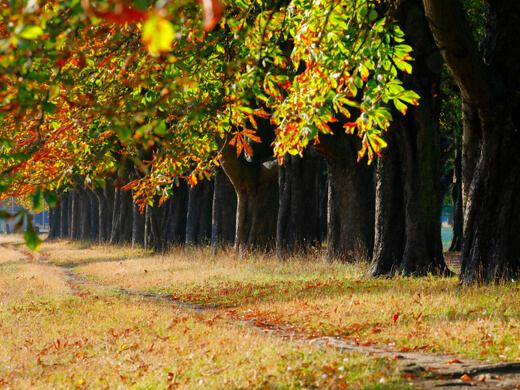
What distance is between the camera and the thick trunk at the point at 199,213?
34.5 metres

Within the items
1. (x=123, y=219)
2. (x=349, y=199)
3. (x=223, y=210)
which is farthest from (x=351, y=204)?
(x=123, y=219)

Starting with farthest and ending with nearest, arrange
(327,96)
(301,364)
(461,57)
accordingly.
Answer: (461,57) → (327,96) → (301,364)

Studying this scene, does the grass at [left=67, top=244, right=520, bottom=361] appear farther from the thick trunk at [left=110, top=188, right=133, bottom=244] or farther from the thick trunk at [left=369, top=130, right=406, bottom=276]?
the thick trunk at [left=110, top=188, right=133, bottom=244]

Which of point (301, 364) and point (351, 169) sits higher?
point (351, 169)

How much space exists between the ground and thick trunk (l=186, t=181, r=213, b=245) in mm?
13120

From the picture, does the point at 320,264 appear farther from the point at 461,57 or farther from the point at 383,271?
the point at 461,57

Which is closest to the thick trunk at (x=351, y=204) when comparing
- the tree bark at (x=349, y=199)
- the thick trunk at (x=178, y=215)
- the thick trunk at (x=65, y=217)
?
the tree bark at (x=349, y=199)

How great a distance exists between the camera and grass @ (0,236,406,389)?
347 inches

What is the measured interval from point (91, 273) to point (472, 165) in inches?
612

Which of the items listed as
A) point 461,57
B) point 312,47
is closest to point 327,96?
point 312,47

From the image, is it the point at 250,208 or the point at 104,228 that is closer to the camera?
the point at 250,208

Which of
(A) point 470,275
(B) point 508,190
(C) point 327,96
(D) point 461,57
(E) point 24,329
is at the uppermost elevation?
(D) point 461,57

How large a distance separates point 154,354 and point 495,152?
6.90 meters

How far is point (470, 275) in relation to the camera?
14844mm
